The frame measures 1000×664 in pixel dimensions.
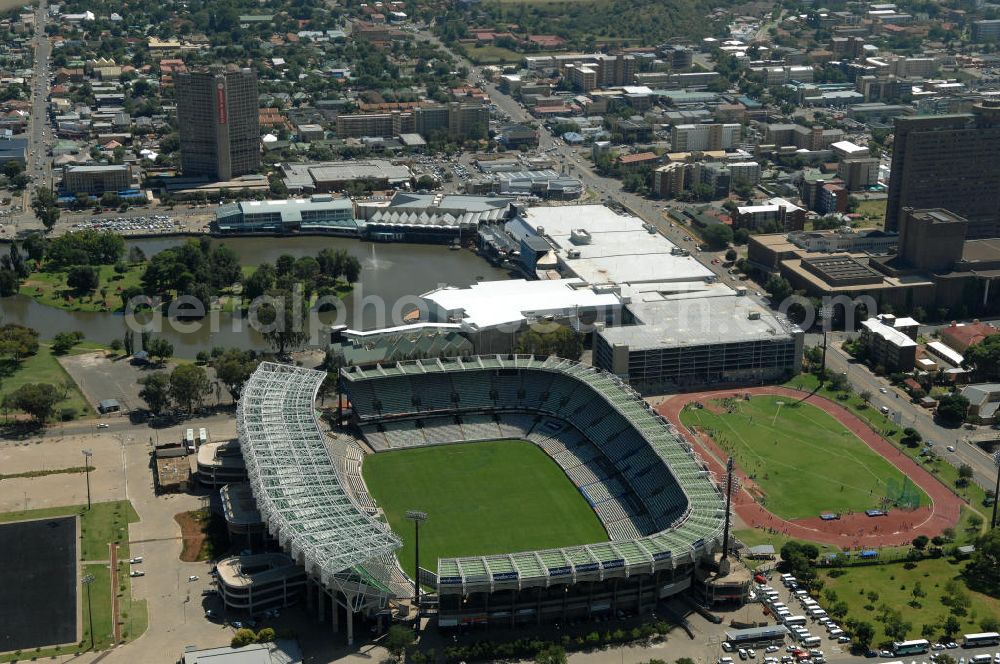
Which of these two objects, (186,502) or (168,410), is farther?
(168,410)

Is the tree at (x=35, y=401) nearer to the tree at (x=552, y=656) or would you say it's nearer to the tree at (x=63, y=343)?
the tree at (x=63, y=343)

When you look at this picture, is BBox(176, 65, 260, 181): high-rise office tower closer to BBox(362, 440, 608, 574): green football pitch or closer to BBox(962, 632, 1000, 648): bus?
BBox(362, 440, 608, 574): green football pitch

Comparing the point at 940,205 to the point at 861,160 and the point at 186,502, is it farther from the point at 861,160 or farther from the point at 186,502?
the point at 186,502

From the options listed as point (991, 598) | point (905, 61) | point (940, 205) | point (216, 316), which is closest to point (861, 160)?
point (940, 205)

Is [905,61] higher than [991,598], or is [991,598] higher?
[905,61]

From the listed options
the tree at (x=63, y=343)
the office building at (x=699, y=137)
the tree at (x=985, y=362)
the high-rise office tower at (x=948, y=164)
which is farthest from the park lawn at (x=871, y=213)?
the tree at (x=63, y=343)

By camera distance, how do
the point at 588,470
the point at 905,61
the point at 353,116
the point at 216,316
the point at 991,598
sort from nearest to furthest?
the point at 991,598
the point at 588,470
the point at 216,316
the point at 353,116
the point at 905,61
